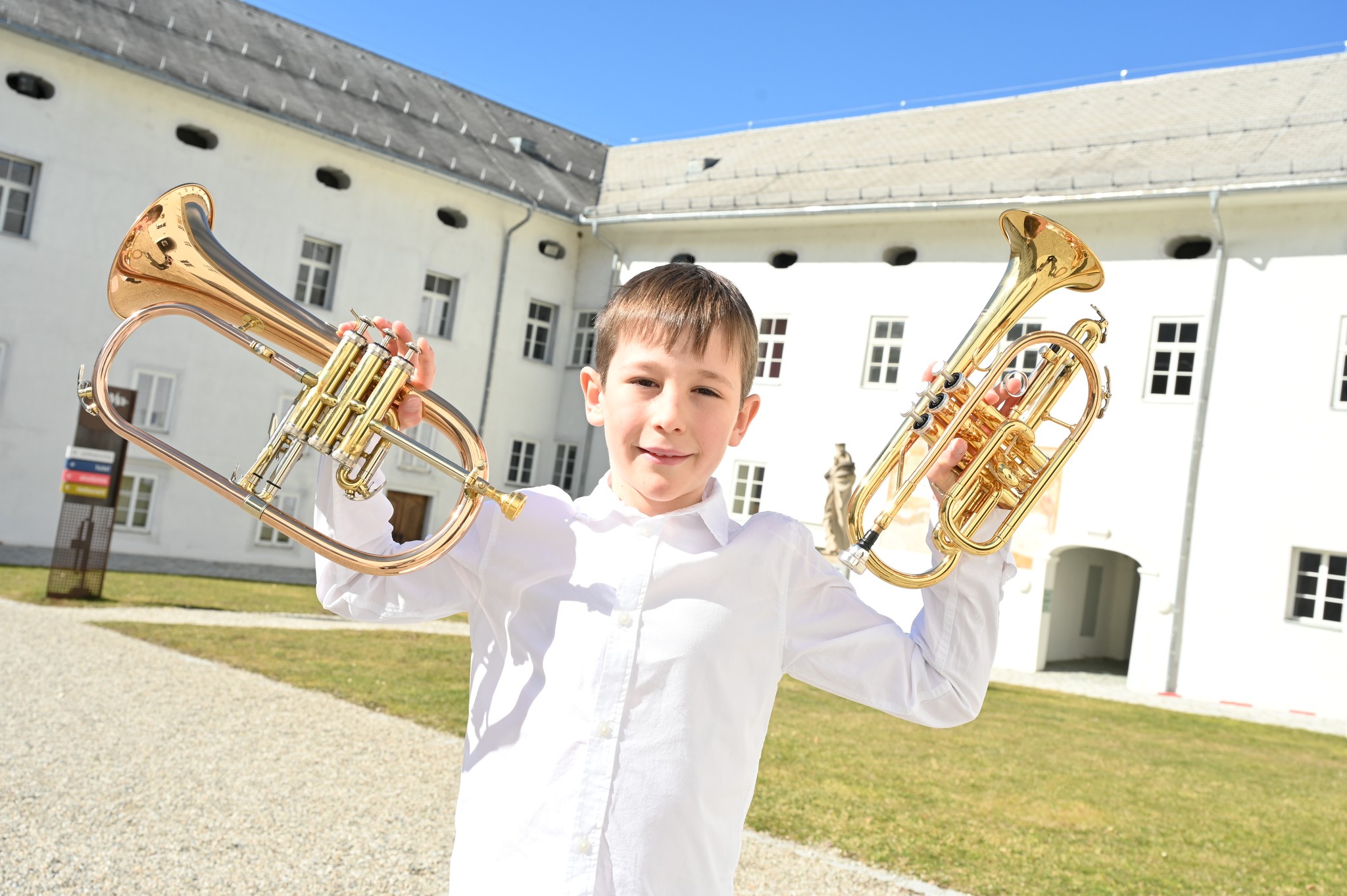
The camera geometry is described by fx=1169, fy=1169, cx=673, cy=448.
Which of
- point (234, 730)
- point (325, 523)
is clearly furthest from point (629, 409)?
point (234, 730)

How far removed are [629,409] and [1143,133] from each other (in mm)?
19713

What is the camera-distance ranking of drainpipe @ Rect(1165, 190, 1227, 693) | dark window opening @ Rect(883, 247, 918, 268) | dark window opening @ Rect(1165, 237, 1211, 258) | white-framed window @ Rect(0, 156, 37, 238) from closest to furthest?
drainpipe @ Rect(1165, 190, 1227, 693) → dark window opening @ Rect(1165, 237, 1211, 258) → white-framed window @ Rect(0, 156, 37, 238) → dark window opening @ Rect(883, 247, 918, 268)

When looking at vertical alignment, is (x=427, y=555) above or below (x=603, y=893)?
above

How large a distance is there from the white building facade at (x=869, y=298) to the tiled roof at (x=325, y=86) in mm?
180

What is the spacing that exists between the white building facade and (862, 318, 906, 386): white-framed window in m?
0.06

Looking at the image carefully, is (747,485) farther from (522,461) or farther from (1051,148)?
(1051,148)

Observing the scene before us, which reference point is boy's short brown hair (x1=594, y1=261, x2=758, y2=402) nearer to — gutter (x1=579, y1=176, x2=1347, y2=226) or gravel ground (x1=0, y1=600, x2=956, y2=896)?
gravel ground (x1=0, y1=600, x2=956, y2=896)

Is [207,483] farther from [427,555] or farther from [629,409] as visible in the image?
[629,409]

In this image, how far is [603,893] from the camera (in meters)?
1.95

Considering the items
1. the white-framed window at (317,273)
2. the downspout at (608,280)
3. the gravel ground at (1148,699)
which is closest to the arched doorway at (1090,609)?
the gravel ground at (1148,699)

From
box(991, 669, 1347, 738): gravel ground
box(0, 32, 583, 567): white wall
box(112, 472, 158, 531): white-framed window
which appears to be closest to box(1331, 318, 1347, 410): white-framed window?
box(991, 669, 1347, 738): gravel ground

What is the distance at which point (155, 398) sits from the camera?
2028 centimetres

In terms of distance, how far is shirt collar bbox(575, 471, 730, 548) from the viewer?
2.17 meters

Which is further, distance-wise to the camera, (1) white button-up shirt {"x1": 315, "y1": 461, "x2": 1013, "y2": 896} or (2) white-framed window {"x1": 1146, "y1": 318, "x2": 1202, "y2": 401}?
(2) white-framed window {"x1": 1146, "y1": 318, "x2": 1202, "y2": 401}
